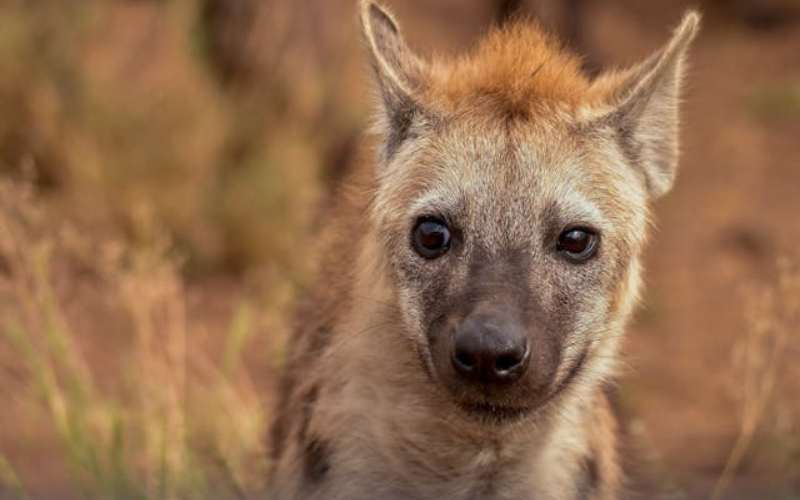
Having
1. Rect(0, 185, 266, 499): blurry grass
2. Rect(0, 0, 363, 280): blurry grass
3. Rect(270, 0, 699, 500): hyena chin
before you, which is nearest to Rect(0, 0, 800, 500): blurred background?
Rect(0, 0, 363, 280): blurry grass

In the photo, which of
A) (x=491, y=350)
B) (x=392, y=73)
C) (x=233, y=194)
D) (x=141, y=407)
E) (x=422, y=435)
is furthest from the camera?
(x=233, y=194)

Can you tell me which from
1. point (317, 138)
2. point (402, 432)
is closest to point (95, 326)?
point (317, 138)

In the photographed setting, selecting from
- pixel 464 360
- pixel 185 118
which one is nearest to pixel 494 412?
pixel 464 360

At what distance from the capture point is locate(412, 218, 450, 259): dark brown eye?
3.54 m

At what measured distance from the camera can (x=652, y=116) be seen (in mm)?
3807

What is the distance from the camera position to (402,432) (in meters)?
3.68

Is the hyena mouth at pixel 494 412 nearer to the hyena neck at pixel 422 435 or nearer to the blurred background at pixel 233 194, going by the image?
the hyena neck at pixel 422 435

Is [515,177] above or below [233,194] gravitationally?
above

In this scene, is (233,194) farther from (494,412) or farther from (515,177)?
(494,412)

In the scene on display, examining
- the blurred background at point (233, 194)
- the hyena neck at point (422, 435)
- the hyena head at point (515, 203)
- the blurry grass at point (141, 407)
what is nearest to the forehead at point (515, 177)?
the hyena head at point (515, 203)

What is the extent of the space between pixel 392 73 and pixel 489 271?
701 millimetres

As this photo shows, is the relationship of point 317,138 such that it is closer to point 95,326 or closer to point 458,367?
point 95,326

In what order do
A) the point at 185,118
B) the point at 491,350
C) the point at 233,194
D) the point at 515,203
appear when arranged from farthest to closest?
1. the point at 233,194
2. the point at 185,118
3. the point at 515,203
4. the point at 491,350

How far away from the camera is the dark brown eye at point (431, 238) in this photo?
3539 millimetres
